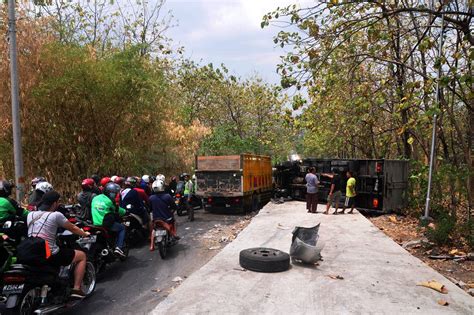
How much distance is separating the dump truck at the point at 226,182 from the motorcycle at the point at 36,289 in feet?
32.3

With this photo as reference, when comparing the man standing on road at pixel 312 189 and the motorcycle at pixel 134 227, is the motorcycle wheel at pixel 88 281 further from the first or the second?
the man standing on road at pixel 312 189

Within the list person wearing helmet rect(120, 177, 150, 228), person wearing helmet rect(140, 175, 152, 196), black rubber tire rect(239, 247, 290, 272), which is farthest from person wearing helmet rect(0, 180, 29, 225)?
person wearing helmet rect(140, 175, 152, 196)

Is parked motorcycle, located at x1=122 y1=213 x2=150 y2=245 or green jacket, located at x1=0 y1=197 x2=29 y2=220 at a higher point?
green jacket, located at x1=0 y1=197 x2=29 y2=220

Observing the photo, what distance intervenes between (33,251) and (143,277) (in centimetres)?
266

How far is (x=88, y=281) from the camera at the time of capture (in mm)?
5906

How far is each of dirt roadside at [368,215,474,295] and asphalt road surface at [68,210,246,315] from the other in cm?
471

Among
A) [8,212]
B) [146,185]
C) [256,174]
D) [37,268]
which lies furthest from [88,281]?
[256,174]

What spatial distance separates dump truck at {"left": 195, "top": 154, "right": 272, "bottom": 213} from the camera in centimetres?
1491

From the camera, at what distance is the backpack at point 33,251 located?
4.55 meters

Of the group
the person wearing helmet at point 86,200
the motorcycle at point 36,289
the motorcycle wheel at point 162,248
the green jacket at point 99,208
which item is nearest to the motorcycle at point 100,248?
the green jacket at point 99,208

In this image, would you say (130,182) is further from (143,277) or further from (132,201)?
(143,277)

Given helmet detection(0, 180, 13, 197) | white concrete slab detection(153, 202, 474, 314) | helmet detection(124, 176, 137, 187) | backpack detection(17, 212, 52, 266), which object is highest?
helmet detection(0, 180, 13, 197)

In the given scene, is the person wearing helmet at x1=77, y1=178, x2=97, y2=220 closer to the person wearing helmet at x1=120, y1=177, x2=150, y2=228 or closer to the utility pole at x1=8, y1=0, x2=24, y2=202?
the person wearing helmet at x1=120, y1=177, x2=150, y2=228

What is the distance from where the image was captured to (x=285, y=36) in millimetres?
8992
